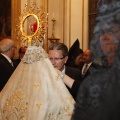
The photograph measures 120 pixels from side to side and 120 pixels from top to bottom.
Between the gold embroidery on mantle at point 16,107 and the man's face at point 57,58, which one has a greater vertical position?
the man's face at point 57,58

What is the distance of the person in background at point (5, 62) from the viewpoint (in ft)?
15.3

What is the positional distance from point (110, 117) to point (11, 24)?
978 cm

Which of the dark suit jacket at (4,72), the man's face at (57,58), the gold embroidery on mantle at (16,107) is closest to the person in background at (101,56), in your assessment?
the gold embroidery on mantle at (16,107)

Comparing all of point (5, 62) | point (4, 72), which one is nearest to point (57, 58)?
point (4, 72)

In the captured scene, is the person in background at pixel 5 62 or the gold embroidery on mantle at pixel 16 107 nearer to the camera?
the gold embroidery on mantle at pixel 16 107

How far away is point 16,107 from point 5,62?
2.61 metres

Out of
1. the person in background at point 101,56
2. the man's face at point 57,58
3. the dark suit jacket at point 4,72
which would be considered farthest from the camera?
the dark suit jacket at point 4,72

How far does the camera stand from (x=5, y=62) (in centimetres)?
510

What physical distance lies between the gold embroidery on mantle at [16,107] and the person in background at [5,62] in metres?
1.98

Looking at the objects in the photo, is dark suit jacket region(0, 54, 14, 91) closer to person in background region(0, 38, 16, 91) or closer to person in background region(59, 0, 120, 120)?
person in background region(0, 38, 16, 91)

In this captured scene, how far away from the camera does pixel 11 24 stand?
33.8 ft

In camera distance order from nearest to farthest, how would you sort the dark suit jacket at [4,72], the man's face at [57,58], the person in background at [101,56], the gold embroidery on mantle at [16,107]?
the person in background at [101,56] < the gold embroidery on mantle at [16,107] < the man's face at [57,58] < the dark suit jacket at [4,72]

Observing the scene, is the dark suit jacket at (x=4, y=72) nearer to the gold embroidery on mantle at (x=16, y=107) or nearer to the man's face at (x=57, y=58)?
the man's face at (x=57, y=58)

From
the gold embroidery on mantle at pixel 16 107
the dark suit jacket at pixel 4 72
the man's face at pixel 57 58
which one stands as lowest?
the gold embroidery on mantle at pixel 16 107
